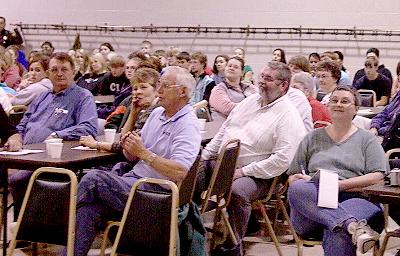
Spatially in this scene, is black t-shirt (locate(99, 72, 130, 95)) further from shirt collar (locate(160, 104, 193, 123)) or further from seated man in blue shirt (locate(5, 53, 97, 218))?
shirt collar (locate(160, 104, 193, 123))

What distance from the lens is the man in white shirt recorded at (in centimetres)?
423

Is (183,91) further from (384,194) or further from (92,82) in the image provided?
(92,82)

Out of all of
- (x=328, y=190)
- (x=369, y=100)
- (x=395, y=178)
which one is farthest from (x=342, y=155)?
(x=369, y=100)

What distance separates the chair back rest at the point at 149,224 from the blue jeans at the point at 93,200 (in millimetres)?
337

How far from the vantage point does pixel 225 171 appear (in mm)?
3910

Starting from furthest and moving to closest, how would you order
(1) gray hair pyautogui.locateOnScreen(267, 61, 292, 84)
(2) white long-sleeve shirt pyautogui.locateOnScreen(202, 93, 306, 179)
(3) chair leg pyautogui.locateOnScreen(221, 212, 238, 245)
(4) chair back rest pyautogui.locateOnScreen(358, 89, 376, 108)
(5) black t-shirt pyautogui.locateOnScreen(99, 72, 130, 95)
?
(4) chair back rest pyautogui.locateOnScreen(358, 89, 376, 108) → (5) black t-shirt pyautogui.locateOnScreen(99, 72, 130, 95) → (1) gray hair pyautogui.locateOnScreen(267, 61, 292, 84) → (2) white long-sleeve shirt pyautogui.locateOnScreen(202, 93, 306, 179) → (3) chair leg pyautogui.locateOnScreen(221, 212, 238, 245)

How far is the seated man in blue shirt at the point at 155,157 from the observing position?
351 cm

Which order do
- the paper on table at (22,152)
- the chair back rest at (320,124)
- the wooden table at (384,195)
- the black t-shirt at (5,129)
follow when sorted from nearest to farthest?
the wooden table at (384,195)
the paper on table at (22,152)
the black t-shirt at (5,129)
the chair back rest at (320,124)

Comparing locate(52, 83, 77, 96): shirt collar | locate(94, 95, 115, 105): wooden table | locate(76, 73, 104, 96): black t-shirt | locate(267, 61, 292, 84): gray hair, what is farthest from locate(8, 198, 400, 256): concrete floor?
locate(76, 73, 104, 96): black t-shirt

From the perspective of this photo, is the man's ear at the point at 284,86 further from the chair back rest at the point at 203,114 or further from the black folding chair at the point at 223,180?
the chair back rest at the point at 203,114

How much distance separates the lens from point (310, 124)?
476 cm

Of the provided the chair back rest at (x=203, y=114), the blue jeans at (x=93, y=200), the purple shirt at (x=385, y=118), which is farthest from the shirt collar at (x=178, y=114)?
the purple shirt at (x=385, y=118)

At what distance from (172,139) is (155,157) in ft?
0.69

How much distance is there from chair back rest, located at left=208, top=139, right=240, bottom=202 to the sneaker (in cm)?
77
